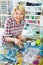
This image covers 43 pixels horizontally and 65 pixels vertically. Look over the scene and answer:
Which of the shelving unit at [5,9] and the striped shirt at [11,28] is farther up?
the shelving unit at [5,9]

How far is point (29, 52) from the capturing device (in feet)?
5.22

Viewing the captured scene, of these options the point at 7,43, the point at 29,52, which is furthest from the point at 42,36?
the point at 7,43

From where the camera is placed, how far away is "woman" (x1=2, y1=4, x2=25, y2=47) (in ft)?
5.12

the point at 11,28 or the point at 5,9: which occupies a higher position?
the point at 5,9

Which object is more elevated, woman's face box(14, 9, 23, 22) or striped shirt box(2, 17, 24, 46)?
woman's face box(14, 9, 23, 22)

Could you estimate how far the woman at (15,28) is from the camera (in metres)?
1.56

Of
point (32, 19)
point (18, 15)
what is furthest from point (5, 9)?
point (32, 19)

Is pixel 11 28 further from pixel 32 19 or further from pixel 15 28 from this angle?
pixel 32 19

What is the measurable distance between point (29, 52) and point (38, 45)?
0.09 metres

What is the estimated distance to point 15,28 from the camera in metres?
1.58

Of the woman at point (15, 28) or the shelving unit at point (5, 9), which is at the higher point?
the shelving unit at point (5, 9)

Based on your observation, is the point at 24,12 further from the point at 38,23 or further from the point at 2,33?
the point at 2,33

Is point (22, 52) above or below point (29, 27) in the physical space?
below

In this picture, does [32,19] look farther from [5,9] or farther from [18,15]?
[5,9]
